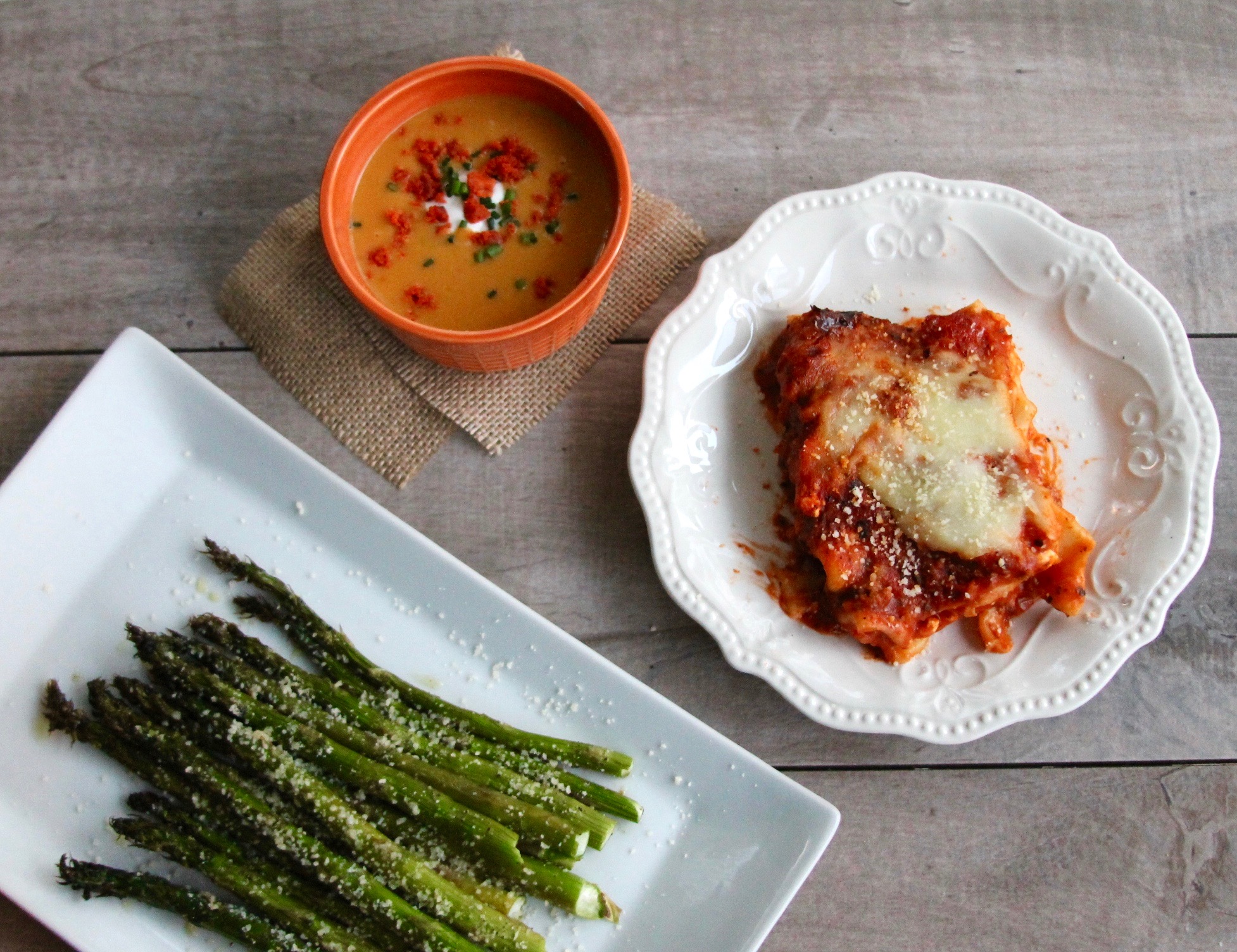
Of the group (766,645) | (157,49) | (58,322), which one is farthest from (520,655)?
(157,49)

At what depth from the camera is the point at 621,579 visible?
2.74 meters

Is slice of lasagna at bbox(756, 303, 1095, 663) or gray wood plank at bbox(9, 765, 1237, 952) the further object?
gray wood plank at bbox(9, 765, 1237, 952)

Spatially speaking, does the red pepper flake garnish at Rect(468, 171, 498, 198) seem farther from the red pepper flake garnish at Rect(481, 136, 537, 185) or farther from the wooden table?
the wooden table

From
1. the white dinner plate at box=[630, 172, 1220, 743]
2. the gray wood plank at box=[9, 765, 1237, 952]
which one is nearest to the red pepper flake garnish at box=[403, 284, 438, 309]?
the white dinner plate at box=[630, 172, 1220, 743]

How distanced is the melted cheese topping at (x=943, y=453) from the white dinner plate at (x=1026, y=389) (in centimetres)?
33

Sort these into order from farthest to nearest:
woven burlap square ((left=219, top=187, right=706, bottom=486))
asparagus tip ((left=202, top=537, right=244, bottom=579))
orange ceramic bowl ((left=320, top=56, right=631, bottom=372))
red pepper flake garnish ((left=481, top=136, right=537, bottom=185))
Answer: woven burlap square ((left=219, top=187, right=706, bottom=486)) → asparagus tip ((left=202, top=537, right=244, bottom=579)) → red pepper flake garnish ((left=481, top=136, right=537, bottom=185)) → orange ceramic bowl ((left=320, top=56, right=631, bottom=372))

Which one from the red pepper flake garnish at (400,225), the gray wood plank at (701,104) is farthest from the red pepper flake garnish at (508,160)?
the gray wood plank at (701,104)

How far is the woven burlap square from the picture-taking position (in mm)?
2773

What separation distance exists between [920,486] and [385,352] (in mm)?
1538

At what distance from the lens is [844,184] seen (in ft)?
9.64

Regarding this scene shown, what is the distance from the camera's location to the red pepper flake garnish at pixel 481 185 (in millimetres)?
2441

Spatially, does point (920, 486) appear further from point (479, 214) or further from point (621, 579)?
point (479, 214)

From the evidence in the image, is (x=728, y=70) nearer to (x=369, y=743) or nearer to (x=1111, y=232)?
(x=1111, y=232)

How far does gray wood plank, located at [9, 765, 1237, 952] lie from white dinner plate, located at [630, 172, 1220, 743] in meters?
0.35
